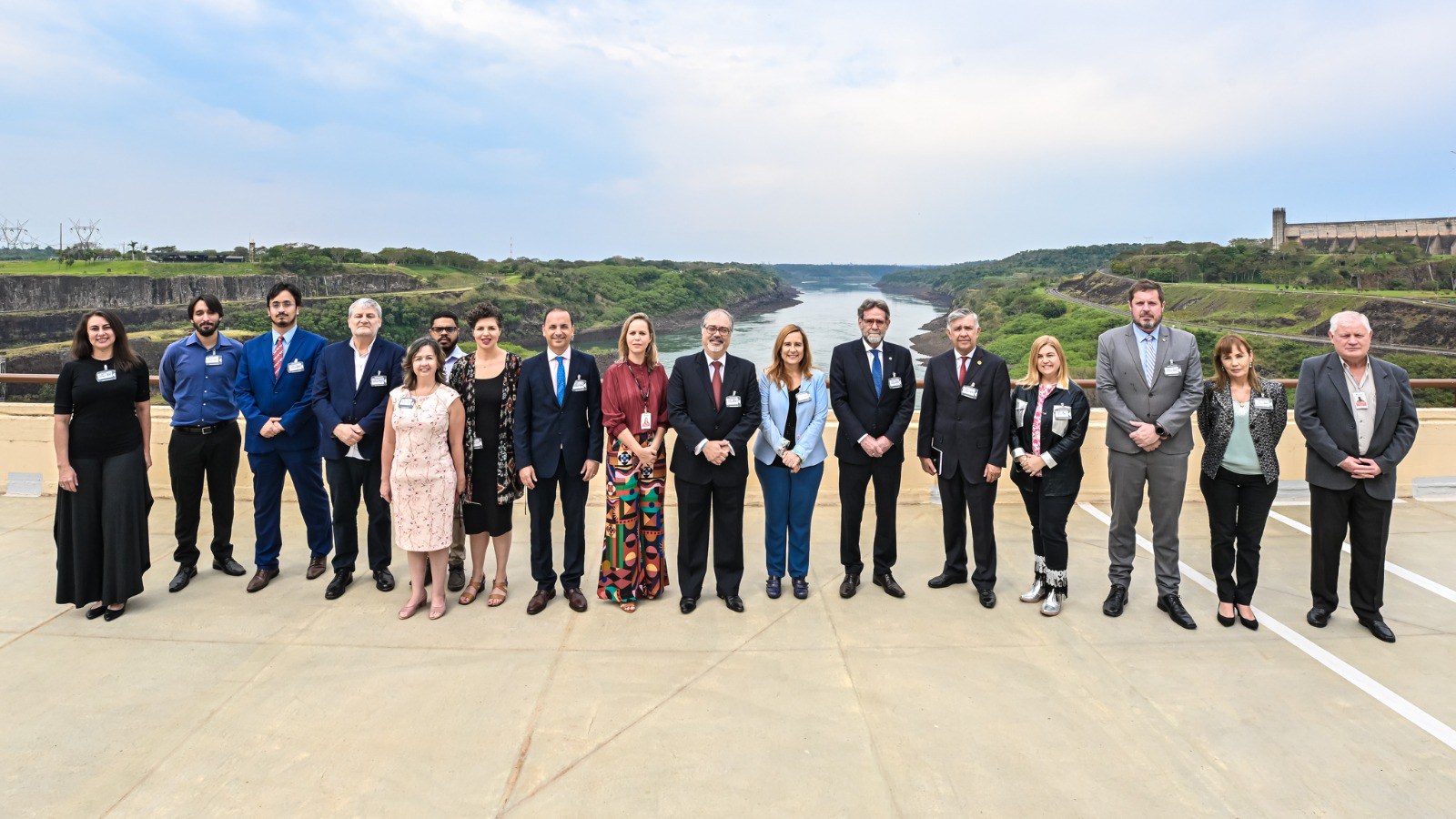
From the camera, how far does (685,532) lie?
3873mm

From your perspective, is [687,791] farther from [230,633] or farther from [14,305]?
[14,305]

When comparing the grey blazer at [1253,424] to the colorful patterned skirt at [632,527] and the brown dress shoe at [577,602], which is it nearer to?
the colorful patterned skirt at [632,527]

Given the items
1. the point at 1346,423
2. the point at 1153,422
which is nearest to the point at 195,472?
the point at 1153,422

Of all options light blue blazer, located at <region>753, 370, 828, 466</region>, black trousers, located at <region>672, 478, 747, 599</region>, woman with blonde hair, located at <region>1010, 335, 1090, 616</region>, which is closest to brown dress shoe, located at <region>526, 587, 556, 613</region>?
black trousers, located at <region>672, 478, 747, 599</region>

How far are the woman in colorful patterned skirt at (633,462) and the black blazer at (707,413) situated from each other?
105mm

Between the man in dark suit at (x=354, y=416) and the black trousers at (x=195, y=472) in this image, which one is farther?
the black trousers at (x=195, y=472)

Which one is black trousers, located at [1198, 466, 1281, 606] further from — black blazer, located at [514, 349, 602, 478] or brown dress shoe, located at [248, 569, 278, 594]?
brown dress shoe, located at [248, 569, 278, 594]

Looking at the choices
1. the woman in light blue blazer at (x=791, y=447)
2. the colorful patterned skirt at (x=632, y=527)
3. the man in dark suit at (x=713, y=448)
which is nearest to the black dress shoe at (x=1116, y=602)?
the woman in light blue blazer at (x=791, y=447)

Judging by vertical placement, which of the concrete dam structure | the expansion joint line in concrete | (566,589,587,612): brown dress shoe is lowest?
the expansion joint line in concrete

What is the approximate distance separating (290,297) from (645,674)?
2.81m

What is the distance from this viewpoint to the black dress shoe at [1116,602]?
3.78m

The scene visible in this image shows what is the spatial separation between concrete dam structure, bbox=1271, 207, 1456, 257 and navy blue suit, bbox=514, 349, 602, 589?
114951 mm

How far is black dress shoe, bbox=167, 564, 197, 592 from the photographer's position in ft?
13.2

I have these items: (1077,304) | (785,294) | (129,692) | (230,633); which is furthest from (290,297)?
(785,294)
